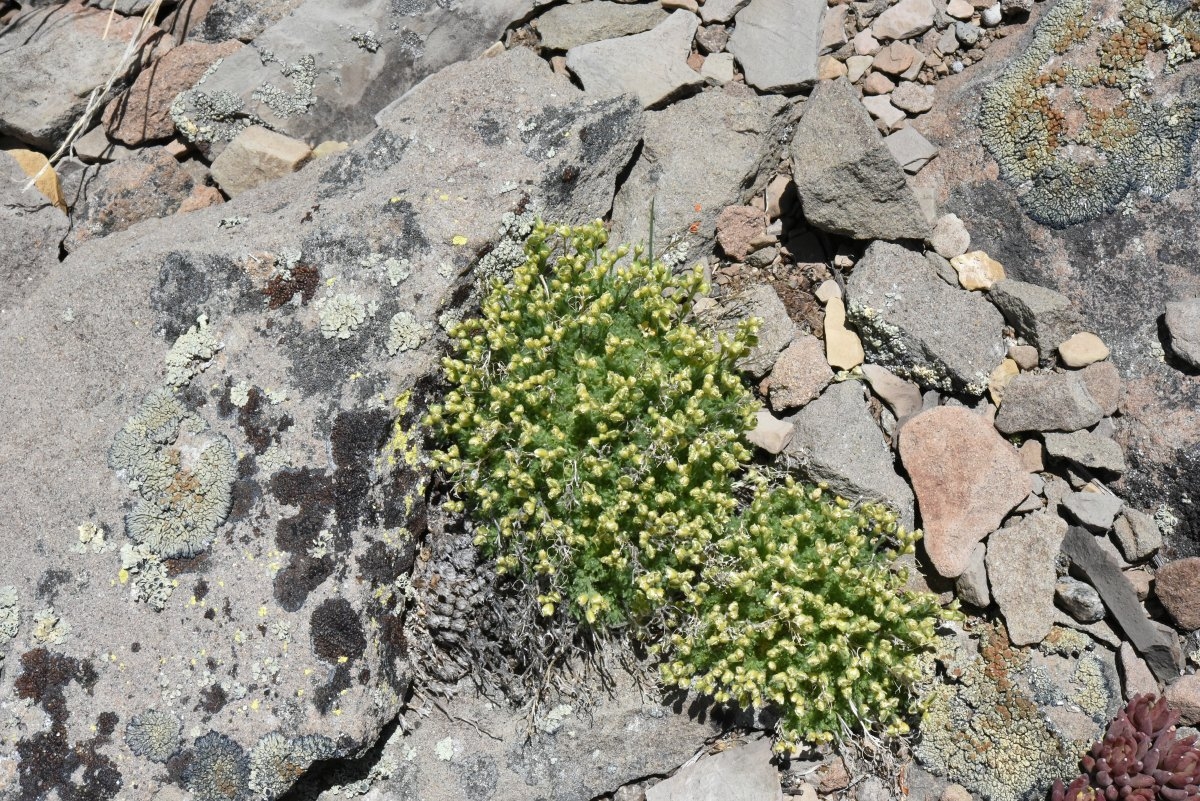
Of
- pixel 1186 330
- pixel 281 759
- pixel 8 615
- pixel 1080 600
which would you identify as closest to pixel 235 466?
pixel 8 615

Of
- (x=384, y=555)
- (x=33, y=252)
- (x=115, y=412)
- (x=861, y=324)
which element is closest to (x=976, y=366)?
(x=861, y=324)

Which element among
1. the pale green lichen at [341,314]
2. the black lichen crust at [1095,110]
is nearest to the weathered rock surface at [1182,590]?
the black lichen crust at [1095,110]

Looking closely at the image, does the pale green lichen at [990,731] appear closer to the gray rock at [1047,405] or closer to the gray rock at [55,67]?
the gray rock at [1047,405]

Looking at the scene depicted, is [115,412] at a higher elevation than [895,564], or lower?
higher

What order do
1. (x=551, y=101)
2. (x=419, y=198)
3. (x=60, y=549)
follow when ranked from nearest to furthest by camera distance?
(x=60, y=549) → (x=419, y=198) → (x=551, y=101)

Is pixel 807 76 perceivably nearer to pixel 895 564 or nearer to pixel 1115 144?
pixel 1115 144

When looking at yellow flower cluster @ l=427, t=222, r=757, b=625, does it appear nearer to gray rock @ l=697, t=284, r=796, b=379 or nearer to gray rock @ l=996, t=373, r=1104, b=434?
gray rock @ l=697, t=284, r=796, b=379
